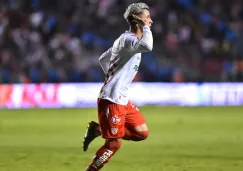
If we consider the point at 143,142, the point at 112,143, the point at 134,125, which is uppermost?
the point at 134,125

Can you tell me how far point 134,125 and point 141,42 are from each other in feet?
4.02

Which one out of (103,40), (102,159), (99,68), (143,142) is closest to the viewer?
(102,159)

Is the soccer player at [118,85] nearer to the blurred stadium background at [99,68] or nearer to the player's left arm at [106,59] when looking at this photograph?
the player's left arm at [106,59]

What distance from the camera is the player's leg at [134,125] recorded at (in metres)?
7.30

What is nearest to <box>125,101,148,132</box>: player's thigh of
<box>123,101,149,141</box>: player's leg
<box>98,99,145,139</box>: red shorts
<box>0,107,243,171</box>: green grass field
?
<box>123,101,149,141</box>: player's leg

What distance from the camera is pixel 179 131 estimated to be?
13719mm

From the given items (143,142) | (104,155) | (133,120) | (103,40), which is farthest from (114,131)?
(103,40)

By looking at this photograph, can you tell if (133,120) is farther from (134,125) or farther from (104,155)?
(104,155)

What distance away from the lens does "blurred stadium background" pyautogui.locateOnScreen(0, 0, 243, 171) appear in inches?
689

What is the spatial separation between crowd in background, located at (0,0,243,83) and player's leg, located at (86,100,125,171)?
44.7 feet

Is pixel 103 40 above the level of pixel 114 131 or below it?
above

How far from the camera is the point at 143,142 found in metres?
12.2

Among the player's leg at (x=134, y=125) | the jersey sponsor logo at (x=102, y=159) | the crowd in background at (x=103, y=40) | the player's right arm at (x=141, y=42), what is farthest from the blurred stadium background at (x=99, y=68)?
the player's right arm at (x=141, y=42)

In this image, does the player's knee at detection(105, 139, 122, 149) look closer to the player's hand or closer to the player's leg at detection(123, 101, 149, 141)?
the player's leg at detection(123, 101, 149, 141)
